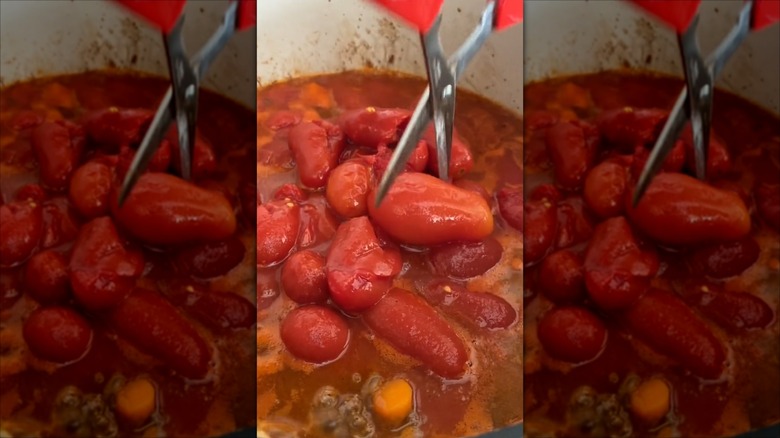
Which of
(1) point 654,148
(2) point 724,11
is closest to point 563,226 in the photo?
(1) point 654,148

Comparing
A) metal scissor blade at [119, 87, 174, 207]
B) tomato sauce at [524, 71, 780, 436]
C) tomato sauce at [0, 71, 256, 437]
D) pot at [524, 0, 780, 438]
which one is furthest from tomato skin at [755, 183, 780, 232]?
metal scissor blade at [119, 87, 174, 207]

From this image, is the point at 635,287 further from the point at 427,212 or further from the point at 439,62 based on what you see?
the point at 439,62

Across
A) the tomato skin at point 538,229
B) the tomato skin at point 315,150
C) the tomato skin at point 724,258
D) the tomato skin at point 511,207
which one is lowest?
the tomato skin at point 724,258

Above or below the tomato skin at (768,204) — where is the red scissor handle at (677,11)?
above

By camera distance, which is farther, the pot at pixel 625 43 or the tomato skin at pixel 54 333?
the pot at pixel 625 43

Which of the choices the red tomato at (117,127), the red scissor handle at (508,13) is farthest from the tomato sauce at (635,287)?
the red tomato at (117,127)

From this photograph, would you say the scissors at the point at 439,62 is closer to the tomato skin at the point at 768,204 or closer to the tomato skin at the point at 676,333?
the tomato skin at the point at 676,333

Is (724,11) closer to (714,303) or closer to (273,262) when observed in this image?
(714,303)

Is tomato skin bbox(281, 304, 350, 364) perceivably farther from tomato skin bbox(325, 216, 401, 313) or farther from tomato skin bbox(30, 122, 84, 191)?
tomato skin bbox(30, 122, 84, 191)
